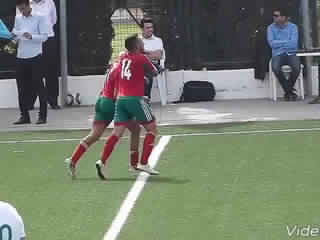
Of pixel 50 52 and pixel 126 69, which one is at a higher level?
pixel 126 69

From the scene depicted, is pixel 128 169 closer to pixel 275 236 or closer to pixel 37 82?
pixel 275 236

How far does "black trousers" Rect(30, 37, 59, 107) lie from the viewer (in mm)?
16559

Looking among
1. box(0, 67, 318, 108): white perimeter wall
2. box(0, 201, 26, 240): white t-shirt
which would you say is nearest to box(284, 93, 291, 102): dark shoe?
box(0, 67, 318, 108): white perimeter wall

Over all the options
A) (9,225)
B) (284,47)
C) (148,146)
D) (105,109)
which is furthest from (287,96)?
(9,225)

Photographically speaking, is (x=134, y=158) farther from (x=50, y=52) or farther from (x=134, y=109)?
(x=50, y=52)

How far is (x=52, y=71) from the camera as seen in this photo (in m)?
16.8

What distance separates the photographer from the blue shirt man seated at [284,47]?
16.7 meters

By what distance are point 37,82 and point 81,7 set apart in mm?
3106

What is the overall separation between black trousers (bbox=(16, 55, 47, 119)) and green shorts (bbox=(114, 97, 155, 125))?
16.6 feet

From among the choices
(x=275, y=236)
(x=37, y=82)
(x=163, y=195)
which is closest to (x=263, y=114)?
(x=37, y=82)

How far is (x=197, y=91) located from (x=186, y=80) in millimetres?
396

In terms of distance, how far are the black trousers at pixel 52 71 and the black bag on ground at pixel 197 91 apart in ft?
7.37

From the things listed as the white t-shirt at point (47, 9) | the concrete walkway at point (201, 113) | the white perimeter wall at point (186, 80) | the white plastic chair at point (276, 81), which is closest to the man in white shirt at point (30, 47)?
the concrete walkway at point (201, 113)

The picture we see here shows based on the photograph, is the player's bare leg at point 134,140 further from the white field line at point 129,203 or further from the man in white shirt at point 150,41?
the man in white shirt at point 150,41
